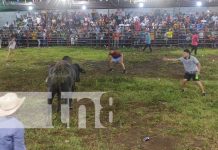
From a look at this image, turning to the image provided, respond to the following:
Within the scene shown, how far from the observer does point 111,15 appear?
1255 inches

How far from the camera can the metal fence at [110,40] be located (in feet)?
90.9

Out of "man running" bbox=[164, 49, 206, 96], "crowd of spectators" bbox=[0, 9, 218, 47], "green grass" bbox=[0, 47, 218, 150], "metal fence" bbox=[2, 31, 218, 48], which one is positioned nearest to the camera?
"green grass" bbox=[0, 47, 218, 150]

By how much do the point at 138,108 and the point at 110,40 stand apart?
17430mm

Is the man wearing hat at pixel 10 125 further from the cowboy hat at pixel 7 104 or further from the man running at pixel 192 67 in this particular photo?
the man running at pixel 192 67

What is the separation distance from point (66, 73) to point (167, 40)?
61.7 feet

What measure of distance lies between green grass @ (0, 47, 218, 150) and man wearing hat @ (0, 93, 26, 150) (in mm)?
3906

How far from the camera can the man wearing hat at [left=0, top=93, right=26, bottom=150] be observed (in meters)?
3.87

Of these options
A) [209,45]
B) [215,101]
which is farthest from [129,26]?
[215,101]

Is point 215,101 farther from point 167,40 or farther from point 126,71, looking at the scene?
point 167,40

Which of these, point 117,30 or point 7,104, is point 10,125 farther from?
point 117,30

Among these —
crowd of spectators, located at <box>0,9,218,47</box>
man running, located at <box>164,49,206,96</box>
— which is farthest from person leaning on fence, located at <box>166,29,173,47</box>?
man running, located at <box>164,49,206,96</box>

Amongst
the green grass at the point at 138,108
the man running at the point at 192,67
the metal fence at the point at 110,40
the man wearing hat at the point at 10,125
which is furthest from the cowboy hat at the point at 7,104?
the metal fence at the point at 110,40

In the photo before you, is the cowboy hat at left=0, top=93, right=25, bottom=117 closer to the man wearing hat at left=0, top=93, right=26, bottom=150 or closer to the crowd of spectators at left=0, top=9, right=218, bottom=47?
the man wearing hat at left=0, top=93, right=26, bottom=150

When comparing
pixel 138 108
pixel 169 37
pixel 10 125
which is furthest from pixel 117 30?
pixel 10 125
